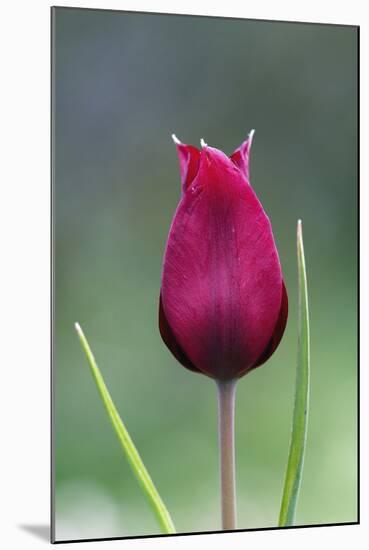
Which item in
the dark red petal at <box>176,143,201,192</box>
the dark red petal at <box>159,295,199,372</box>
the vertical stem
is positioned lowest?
the vertical stem

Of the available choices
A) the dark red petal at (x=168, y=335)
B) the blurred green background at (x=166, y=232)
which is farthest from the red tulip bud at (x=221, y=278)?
the blurred green background at (x=166, y=232)

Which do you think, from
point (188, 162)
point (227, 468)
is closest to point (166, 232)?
point (188, 162)

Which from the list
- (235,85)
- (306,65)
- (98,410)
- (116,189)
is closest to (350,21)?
(306,65)

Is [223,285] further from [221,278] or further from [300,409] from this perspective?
[300,409]

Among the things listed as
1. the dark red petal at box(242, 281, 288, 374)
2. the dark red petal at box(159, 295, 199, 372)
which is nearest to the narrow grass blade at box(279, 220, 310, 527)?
the dark red petal at box(242, 281, 288, 374)

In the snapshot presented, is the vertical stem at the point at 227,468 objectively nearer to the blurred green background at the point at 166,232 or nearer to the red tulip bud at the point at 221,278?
the red tulip bud at the point at 221,278

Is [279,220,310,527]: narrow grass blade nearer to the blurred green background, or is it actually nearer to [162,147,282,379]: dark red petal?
[162,147,282,379]: dark red petal

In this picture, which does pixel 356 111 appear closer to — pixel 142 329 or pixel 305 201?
pixel 305 201
